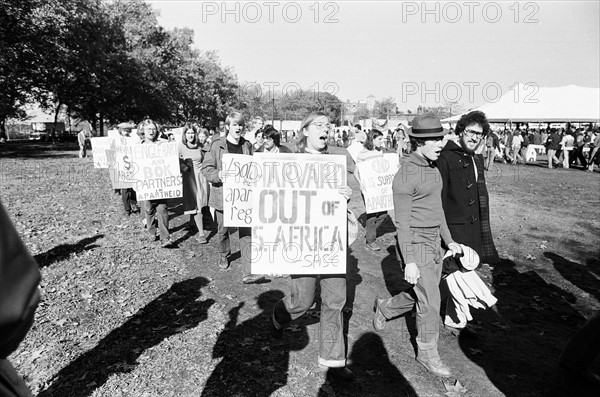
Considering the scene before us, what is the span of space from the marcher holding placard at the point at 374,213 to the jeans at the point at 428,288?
4.11 metres

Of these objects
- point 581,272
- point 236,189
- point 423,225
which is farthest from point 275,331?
point 581,272

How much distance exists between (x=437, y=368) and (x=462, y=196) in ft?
5.36

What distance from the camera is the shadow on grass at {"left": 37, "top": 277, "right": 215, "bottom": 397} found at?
12.2 ft

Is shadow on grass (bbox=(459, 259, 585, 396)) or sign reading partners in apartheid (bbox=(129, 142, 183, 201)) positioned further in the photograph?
sign reading partners in apartheid (bbox=(129, 142, 183, 201))

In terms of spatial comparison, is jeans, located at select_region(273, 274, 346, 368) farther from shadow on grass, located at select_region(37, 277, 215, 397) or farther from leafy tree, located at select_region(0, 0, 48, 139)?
leafy tree, located at select_region(0, 0, 48, 139)

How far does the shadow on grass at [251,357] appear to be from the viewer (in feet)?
12.1

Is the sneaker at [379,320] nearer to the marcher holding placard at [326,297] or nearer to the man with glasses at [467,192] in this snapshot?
the marcher holding placard at [326,297]

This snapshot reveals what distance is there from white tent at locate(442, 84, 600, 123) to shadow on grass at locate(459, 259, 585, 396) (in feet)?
88.9

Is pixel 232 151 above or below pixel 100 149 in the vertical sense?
below

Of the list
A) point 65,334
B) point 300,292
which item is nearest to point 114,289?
point 65,334

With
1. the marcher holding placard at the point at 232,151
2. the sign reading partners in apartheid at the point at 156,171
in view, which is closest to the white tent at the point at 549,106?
the sign reading partners in apartheid at the point at 156,171

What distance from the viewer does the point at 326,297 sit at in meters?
3.86

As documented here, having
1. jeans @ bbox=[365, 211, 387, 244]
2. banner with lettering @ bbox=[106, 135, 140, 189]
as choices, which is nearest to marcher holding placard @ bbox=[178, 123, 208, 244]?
banner with lettering @ bbox=[106, 135, 140, 189]

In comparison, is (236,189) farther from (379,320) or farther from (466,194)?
(466,194)
